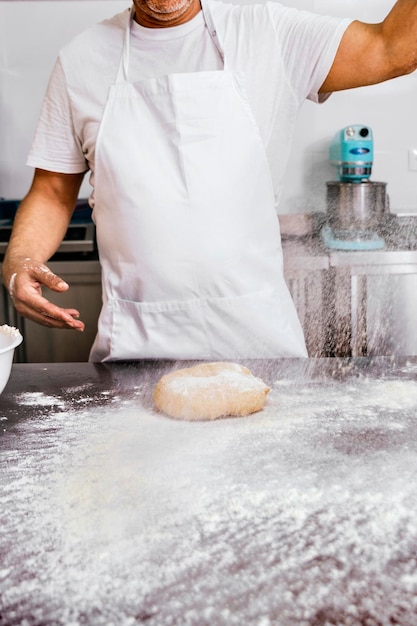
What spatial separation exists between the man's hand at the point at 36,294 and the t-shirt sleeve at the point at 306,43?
2.00 ft

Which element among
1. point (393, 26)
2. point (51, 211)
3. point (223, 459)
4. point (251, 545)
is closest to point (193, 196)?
point (51, 211)

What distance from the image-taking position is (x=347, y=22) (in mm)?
1306

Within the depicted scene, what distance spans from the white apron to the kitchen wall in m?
1.39

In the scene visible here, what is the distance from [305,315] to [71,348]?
2.65ft

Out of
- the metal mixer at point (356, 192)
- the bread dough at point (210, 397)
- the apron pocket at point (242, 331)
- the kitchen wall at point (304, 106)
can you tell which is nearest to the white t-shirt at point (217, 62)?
the apron pocket at point (242, 331)

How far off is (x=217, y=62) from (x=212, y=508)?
95 centimetres

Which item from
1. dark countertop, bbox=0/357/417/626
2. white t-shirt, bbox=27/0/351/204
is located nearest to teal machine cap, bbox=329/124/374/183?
white t-shirt, bbox=27/0/351/204

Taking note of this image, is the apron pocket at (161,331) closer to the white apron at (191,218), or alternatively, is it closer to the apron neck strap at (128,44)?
the white apron at (191,218)

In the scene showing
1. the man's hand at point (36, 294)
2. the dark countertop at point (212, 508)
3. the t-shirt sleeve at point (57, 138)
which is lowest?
the dark countertop at point (212, 508)

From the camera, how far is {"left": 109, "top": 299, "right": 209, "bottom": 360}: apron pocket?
1.32 m

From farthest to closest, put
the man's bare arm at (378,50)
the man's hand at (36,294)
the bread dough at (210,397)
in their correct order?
the man's bare arm at (378,50)
the man's hand at (36,294)
the bread dough at (210,397)

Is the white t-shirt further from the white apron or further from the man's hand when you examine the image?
the man's hand

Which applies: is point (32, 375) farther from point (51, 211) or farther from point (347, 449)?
point (347, 449)

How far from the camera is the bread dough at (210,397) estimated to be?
3.04ft
